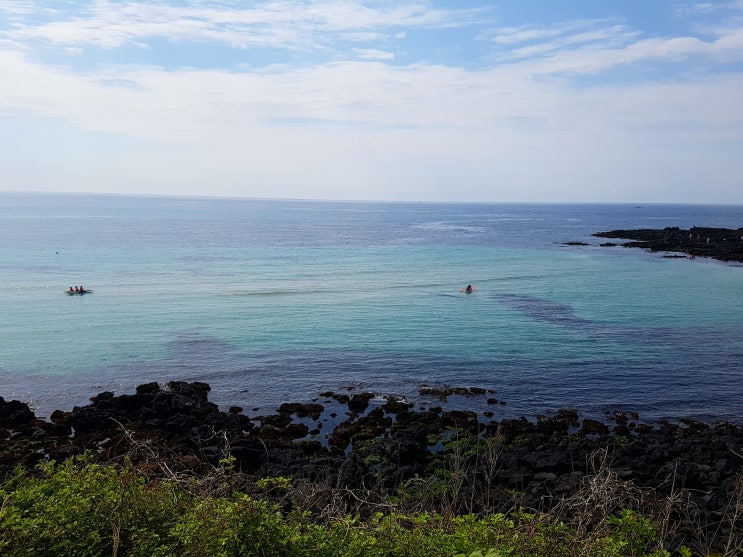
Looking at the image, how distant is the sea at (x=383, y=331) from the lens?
28234 mm

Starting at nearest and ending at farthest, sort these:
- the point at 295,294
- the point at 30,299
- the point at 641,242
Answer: the point at 30,299, the point at 295,294, the point at 641,242

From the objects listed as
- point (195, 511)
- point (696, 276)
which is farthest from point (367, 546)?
point (696, 276)

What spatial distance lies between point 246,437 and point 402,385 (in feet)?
33.0

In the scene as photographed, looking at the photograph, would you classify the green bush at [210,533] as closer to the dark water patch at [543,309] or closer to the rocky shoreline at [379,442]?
the rocky shoreline at [379,442]

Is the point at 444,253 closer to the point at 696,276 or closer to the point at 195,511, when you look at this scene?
the point at 696,276

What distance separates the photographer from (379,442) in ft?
71.6

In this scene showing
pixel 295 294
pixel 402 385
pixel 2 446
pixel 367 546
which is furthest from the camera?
pixel 295 294

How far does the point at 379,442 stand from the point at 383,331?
1813 centimetres

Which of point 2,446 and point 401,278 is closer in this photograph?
point 2,446

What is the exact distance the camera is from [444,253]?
89000mm

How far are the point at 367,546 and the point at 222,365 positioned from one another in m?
25.1

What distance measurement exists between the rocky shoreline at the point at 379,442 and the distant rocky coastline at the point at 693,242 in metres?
71.3

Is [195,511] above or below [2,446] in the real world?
above

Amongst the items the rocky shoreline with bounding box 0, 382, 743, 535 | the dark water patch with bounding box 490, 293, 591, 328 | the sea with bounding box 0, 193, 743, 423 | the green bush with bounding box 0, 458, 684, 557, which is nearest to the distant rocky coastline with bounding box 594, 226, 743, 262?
the sea with bounding box 0, 193, 743, 423
